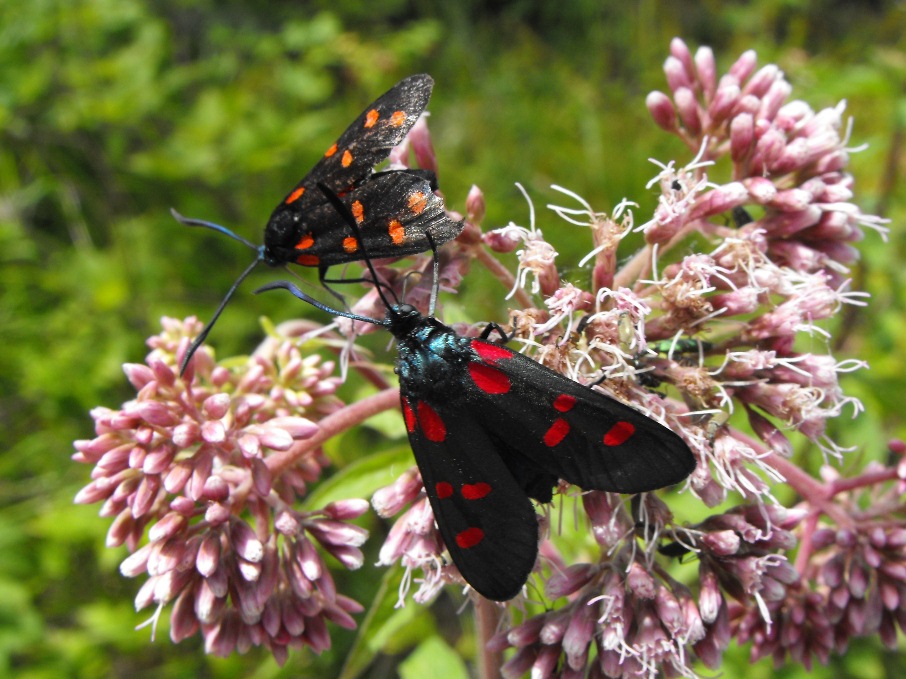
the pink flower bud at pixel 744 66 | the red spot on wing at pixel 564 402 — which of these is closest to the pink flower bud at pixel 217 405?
the red spot on wing at pixel 564 402

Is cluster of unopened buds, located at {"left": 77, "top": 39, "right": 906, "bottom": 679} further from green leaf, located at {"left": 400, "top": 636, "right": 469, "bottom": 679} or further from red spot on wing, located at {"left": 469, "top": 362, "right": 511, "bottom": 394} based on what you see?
green leaf, located at {"left": 400, "top": 636, "right": 469, "bottom": 679}

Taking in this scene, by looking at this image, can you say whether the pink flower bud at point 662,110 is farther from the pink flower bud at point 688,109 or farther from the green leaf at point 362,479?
the green leaf at point 362,479

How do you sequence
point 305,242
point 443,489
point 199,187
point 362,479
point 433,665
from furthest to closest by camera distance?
point 199,187
point 433,665
point 362,479
point 305,242
point 443,489

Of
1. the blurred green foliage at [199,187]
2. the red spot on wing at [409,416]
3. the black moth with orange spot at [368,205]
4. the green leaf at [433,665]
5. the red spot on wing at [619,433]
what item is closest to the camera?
the red spot on wing at [619,433]

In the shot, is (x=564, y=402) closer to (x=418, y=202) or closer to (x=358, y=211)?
(x=418, y=202)

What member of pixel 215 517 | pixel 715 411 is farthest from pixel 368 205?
pixel 715 411

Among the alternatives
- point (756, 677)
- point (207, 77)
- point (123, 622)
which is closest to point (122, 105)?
point (207, 77)

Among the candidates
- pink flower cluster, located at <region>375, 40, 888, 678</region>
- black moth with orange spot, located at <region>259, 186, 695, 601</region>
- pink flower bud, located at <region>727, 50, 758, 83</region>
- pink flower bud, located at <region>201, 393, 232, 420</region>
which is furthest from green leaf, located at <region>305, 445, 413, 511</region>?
pink flower bud, located at <region>727, 50, 758, 83</region>
